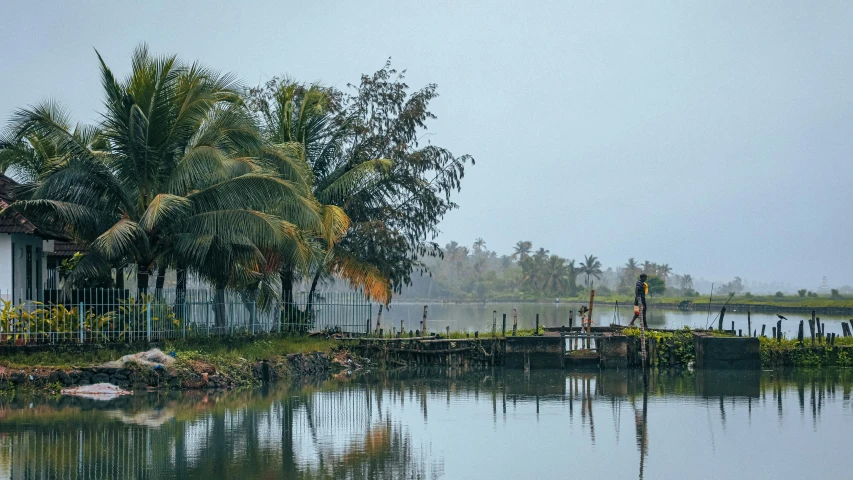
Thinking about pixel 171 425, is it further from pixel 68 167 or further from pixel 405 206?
pixel 405 206

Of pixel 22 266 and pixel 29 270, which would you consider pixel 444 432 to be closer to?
pixel 22 266

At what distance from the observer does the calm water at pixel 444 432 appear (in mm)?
14727

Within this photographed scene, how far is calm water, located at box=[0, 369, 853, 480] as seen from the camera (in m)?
14.7

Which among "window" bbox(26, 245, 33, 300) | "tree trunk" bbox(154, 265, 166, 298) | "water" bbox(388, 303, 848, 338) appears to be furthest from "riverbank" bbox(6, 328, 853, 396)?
"water" bbox(388, 303, 848, 338)

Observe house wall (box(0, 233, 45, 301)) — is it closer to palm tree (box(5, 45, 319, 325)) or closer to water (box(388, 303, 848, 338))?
palm tree (box(5, 45, 319, 325))

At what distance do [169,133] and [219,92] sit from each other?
5.79 ft

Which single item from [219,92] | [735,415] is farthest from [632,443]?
[219,92]

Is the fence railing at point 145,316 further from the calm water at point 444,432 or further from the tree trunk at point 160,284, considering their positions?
the calm water at point 444,432

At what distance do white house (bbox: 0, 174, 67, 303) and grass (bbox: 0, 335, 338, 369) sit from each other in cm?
206

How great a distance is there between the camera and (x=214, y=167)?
2458 cm

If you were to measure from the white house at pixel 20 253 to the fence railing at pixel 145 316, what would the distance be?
0.36m

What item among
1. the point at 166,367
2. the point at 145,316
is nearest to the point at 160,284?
the point at 145,316

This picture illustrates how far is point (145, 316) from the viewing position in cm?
2522

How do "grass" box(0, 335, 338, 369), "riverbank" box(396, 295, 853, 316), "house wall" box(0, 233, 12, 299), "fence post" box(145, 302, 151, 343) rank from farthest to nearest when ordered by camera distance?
"riverbank" box(396, 295, 853, 316) < "fence post" box(145, 302, 151, 343) < "house wall" box(0, 233, 12, 299) < "grass" box(0, 335, 338, 369)
